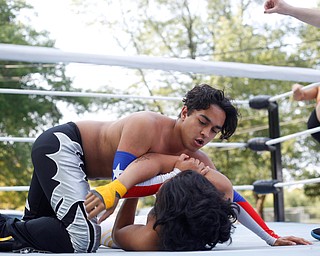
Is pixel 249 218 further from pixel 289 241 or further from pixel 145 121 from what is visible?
pixel 145 121

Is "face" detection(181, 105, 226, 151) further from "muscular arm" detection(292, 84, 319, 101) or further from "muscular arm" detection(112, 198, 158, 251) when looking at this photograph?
"muscular arm" detection(292, 84, 319, 101)

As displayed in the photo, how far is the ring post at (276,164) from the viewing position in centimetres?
290

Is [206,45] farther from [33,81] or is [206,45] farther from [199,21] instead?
[33,81]

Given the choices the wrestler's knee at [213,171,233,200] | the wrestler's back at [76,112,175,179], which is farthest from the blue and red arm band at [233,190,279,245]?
the wrestler's back at [76,112,175,179]

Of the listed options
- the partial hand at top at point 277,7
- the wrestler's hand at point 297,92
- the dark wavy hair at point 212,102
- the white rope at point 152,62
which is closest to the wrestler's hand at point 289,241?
the dark wavy hair at point 212,102

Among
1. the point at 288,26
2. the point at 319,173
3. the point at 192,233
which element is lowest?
the point at 319,173

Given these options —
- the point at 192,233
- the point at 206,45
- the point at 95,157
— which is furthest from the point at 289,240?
the point at 206,45

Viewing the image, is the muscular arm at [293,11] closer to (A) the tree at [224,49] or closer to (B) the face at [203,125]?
(B) the face at [203,125]

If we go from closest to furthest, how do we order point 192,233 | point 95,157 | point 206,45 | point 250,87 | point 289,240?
1. point 192,233
2. point 289,240
3. point 95,157
4. point 250,87
5. point 206,45

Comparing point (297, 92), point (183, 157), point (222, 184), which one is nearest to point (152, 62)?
point (183, 157)

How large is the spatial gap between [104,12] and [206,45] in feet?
7.29

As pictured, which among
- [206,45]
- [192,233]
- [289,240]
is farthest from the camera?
[206,45]

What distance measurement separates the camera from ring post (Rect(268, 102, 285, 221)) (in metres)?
2.90

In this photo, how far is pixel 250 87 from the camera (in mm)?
11289
